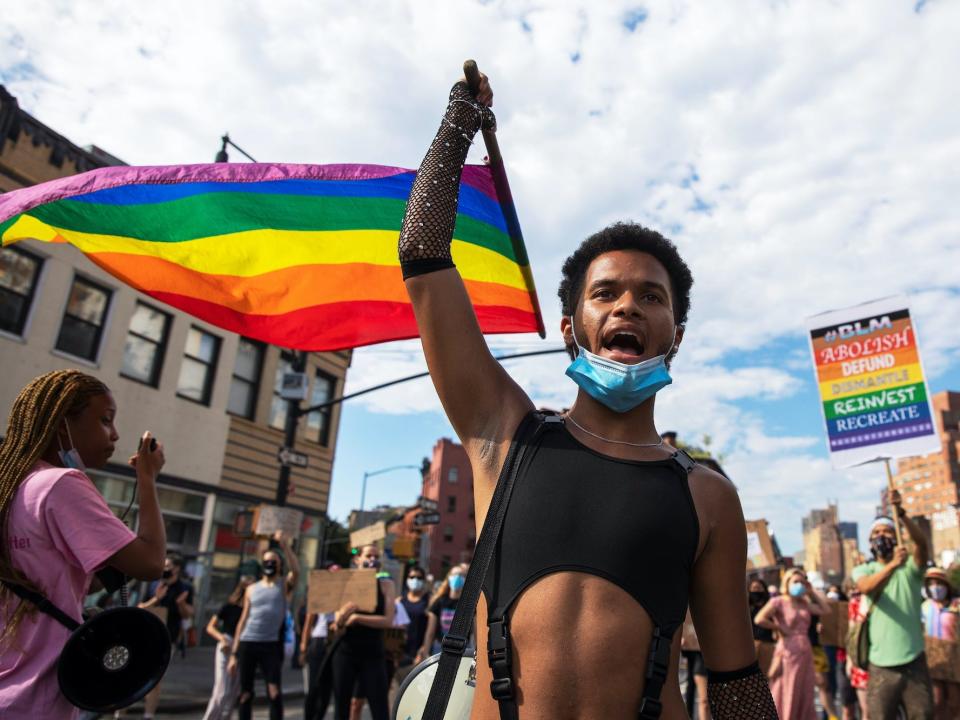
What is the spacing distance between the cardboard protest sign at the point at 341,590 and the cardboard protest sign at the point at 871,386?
4989 mm

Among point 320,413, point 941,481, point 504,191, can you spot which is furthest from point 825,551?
point 504,191

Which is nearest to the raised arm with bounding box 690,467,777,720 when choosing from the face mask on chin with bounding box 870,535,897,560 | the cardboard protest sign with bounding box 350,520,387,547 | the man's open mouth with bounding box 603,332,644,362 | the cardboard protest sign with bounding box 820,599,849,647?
the man's open mouth with bounding box 603,332,644,362

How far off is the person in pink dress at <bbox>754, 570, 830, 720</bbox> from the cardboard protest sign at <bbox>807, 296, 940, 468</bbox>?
7.73 feet

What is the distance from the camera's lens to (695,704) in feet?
34.6

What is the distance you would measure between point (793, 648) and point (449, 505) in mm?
70483

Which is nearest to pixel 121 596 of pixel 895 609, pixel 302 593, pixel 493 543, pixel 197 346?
pixel 493 543

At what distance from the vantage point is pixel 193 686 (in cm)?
1177

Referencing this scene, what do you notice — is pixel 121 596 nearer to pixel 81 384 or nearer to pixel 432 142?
pixel 81 384

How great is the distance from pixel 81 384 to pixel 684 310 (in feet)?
7.56

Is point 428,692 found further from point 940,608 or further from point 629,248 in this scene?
point 940,608

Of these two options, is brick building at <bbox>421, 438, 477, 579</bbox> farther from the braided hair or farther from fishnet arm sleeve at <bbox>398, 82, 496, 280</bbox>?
fishnet arm sleeve at <bbox>398, 82, 496, 280</bbox>

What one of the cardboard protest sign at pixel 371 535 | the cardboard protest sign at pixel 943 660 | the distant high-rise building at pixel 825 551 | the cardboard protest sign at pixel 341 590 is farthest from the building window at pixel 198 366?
the distant high-rise building at pixel 825 551

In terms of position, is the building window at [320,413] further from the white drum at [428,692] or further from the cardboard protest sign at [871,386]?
the white drum at [428,692]

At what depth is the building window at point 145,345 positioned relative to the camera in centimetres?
1617
